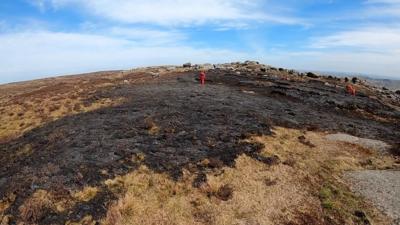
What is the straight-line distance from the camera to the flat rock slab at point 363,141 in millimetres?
26562

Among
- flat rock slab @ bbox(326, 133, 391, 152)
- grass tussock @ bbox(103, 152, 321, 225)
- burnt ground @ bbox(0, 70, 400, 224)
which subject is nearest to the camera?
grass tussock @ bbox(103, 152, 321, 225)

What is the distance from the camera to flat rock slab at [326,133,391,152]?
87.1ft

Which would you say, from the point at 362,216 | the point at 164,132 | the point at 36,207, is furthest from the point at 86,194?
the point at 362,216

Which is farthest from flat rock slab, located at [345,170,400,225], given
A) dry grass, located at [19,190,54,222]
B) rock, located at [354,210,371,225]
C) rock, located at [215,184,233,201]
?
dry grass, located at [19,190,54,222]

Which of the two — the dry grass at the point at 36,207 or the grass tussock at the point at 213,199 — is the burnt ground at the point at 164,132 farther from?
A: the grass tussock at the point at 213,199

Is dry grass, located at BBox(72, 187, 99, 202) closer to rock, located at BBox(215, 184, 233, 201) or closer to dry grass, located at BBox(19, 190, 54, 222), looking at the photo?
dry grass, located at BBox(19, 190, 54, 222)

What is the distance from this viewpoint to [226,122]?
98.5 ft

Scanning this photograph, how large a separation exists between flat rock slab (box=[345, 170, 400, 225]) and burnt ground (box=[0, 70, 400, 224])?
4.57 m

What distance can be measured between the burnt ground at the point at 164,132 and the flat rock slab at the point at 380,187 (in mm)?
4575

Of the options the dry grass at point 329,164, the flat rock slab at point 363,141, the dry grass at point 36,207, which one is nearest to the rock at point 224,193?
the dry grass at point 329,164

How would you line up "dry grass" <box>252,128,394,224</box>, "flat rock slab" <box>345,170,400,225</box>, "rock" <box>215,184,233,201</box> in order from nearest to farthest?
"dry grass" <box>252,128,394,224</box>
"flat rock slab" <box>345,170,400,225</box>
"rock" <box>215,184,233,201</box>

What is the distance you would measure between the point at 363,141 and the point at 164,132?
1422 centimetres

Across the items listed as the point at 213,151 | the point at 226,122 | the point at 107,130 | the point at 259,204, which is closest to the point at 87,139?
the point at 107,130

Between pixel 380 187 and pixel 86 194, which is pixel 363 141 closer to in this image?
pixel 380 187
